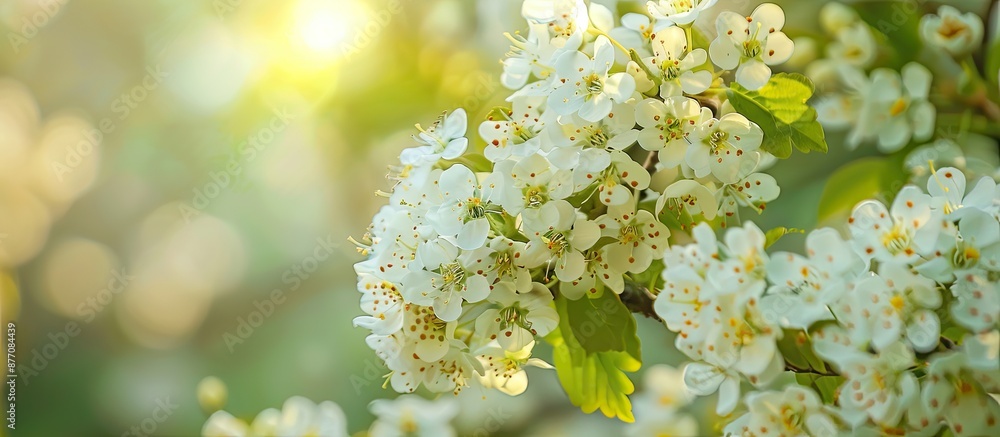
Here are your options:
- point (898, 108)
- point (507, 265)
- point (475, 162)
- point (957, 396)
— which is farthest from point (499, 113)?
point (898, 108)

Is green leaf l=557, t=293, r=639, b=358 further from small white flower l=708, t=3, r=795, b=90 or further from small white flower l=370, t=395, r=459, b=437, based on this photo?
small white flower l=370, t=395, r=459, b=437

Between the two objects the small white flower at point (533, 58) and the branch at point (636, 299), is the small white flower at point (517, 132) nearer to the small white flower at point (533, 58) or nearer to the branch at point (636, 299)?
the small white flower at point (533, 58)

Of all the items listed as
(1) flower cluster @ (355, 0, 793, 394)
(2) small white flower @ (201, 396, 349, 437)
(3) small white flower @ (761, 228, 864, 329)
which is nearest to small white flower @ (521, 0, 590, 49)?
(1) flower cluster @ (355, 0, 793, 394)

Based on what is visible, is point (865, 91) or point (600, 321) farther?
point (865, 91)

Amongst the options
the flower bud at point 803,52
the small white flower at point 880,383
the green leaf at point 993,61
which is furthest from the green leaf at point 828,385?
the flower bud at point 803,52

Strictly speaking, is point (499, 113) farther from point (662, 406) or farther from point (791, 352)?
point (662, 406)
